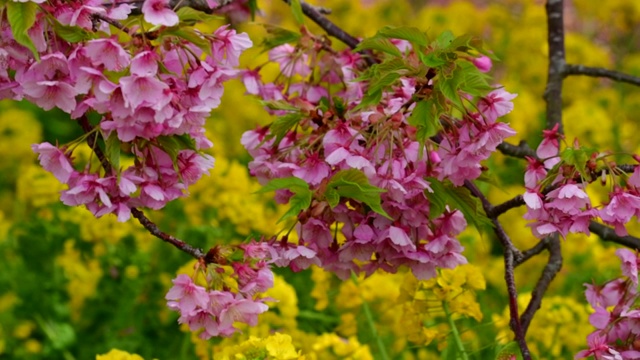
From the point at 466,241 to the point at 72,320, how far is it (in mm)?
1288

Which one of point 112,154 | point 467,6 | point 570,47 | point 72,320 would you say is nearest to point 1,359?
point 72,320

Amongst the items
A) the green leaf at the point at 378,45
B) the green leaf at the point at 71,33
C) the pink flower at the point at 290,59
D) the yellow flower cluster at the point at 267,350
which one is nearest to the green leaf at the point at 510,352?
the yellow flower cluster at the point at 267,350

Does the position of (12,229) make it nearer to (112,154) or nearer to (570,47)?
(112,154)

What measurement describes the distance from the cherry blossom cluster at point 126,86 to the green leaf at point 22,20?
43 millimetres

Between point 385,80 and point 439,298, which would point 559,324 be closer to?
point 439,298

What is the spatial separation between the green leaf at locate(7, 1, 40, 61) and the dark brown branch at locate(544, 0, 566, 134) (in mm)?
1503

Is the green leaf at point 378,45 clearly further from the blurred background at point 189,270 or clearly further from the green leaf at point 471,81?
the blurred background at point 189,270

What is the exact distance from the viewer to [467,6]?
5.89 metres

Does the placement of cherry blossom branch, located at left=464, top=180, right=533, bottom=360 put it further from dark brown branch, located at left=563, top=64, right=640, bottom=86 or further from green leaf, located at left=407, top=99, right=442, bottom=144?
dark brown branch, located at left=563, top=64, right=640, bottom=86

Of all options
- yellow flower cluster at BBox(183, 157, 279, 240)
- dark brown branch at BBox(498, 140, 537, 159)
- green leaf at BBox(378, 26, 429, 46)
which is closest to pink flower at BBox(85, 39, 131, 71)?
green leaf at BBox(378, 26, 429, 46)

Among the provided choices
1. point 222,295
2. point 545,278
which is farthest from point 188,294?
point 545,278

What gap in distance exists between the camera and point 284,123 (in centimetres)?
182

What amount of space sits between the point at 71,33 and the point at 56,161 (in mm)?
234

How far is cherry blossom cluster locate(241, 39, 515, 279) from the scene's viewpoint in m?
1.69
